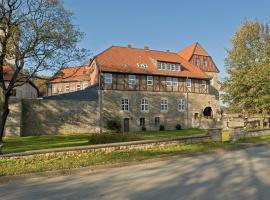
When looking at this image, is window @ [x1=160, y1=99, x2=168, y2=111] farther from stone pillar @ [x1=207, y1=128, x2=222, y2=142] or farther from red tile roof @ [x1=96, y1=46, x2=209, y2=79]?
stone pillar @ [x1=207, y1=128, x2=222, y2=142]

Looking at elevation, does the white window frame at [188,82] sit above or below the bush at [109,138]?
above

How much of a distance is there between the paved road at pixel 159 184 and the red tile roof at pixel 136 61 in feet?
96.3

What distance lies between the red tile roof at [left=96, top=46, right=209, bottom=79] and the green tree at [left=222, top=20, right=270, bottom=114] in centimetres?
790

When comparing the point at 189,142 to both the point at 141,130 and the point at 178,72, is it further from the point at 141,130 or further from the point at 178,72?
the point at 178,72

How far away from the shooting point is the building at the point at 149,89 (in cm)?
4084

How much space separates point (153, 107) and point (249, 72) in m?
14.8

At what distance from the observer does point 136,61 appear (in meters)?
45.1

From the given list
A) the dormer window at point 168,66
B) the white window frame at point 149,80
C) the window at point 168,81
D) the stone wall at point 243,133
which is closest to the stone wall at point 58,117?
the white window frame at point 149,80

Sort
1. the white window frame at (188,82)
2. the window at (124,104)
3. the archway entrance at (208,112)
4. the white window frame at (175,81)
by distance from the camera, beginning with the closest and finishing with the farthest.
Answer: the window at (124,104), the white window frame at (175,81), the white window frame at (188,82), the archway entrance at (208,112)

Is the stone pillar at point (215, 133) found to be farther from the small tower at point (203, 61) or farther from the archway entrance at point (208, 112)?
the small tower at point (203, 61)

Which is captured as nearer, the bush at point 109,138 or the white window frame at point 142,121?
the bush at point 109,138

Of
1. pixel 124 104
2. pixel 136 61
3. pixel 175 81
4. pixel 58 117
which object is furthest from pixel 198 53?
pixel 58 117

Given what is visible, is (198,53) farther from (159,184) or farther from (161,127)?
(159,184)

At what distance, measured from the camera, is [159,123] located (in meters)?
44.5
